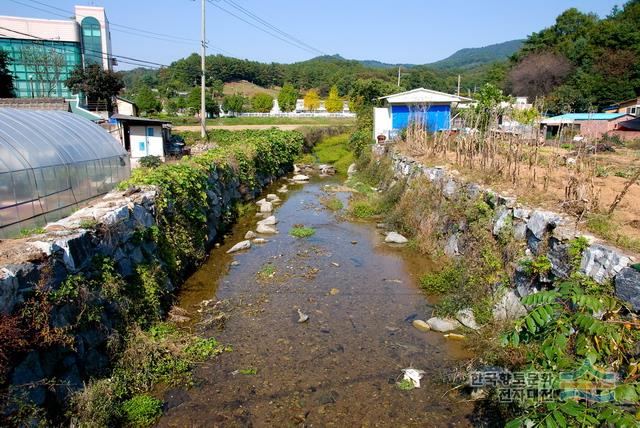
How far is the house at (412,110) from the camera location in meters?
28.7

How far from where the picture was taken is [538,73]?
47781 millimetres

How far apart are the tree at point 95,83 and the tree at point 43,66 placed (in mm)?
10993

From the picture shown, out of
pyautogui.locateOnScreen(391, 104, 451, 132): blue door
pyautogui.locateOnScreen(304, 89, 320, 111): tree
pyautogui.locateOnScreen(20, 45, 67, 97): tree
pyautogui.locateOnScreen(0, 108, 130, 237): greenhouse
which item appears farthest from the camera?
pyautogui.locateOnScreen(304, 89, 320, 111): tree

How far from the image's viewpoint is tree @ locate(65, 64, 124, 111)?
116 ft

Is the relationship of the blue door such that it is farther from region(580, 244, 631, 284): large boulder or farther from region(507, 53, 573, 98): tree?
region(580, 244, 631, 284): large boulder

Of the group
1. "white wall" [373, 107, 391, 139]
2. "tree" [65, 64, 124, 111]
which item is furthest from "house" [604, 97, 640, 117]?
"tree" [65, 64, 124, 111]

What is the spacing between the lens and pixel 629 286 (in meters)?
5.21

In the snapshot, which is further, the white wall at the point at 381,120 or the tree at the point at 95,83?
the tree at the point at 95,83

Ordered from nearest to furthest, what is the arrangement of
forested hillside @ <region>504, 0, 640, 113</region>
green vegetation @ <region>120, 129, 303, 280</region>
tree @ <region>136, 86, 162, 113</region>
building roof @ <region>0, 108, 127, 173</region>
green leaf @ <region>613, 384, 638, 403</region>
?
green leaf @ <region>613, 384, 638, 403</region>
building roof @ <region>0, 108, 127, 173</region>
green vegetation @ <region>120, 129, 303, 280</region>
forested hillside @ <region>504, 0, 640, 113</region>
tree @ <region>136, 86, 162, 113</region>

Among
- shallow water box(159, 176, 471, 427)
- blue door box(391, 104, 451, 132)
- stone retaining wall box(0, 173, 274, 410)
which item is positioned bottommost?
shallow water box(159, 176, 471, 427)

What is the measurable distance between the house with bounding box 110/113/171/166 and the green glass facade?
28020 millimetres

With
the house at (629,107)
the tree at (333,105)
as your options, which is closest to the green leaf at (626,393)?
the house at (629,107)

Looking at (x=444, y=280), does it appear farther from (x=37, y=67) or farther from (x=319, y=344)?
(x=37, y=67)

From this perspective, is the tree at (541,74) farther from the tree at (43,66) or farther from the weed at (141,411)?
the tree at (43,66)
